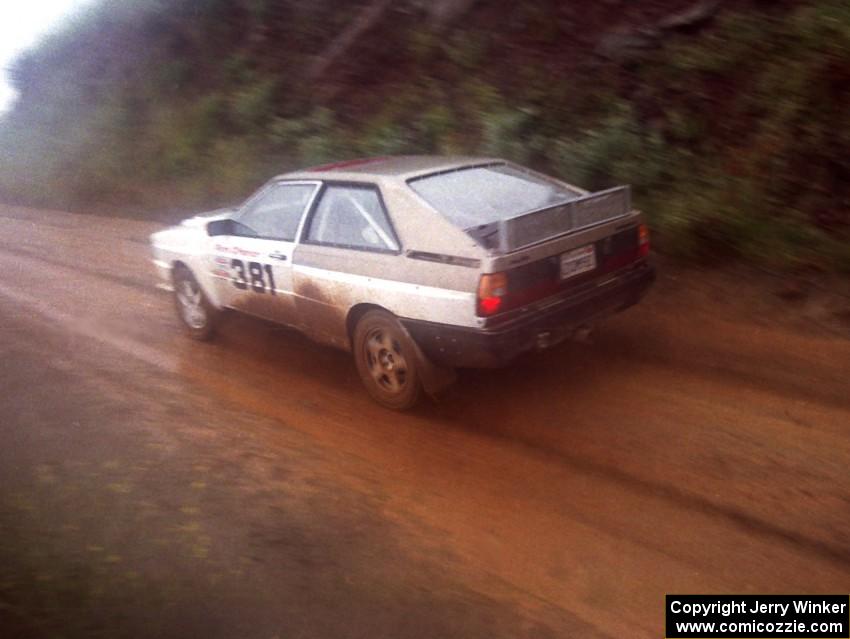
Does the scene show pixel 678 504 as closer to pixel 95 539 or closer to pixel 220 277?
pixel 95 539

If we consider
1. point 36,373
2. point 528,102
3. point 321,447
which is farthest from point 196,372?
point 528,102

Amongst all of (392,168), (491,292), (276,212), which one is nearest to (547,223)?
(491,292)

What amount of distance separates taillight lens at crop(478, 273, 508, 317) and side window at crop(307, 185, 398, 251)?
0.74 m

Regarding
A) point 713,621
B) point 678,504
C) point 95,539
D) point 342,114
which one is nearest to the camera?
point 713,621

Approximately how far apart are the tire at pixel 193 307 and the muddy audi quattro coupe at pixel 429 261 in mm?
763

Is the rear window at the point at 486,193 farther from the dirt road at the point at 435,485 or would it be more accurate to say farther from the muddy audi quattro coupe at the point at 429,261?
the dirt road at the point at 435,485

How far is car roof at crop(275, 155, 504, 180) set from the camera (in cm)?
538

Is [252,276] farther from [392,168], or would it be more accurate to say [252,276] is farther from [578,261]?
[578,261]

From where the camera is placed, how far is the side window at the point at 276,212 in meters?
5.80

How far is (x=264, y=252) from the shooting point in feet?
19.6

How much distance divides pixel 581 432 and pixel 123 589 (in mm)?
2669

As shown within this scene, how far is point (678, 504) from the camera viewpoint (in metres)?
3.95

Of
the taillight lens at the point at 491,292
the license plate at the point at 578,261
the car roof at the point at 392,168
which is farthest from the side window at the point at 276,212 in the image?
the license plate at the point at 578,261

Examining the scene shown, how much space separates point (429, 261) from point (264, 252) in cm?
170
